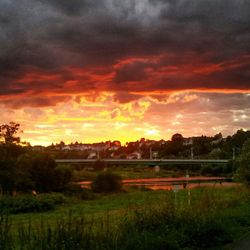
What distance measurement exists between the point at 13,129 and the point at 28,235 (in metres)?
49.0

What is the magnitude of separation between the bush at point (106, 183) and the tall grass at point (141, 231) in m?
49.1

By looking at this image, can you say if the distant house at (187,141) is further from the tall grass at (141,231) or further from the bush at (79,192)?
the tall grass at (141,231)

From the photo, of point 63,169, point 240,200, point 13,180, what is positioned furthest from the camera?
point 63,169

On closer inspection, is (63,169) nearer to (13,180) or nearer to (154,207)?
(13,180)

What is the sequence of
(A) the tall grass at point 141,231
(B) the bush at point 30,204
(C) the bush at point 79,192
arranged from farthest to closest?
(C) the bush at point 79,192, (B) the bush at point 30,204, (A) the tall grass at point 141,231

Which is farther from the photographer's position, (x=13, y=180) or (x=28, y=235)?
(x=13, y=180)

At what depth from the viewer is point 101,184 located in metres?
65.9

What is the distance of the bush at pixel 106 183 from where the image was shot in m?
65.5

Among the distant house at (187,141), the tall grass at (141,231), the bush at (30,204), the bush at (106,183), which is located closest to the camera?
the tall grass at (141,231)

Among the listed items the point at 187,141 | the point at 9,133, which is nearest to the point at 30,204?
the point at 9,133

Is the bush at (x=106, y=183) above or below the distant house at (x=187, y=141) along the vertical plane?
below

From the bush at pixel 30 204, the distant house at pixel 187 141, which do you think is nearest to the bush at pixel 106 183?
the bush at pixel 30 204

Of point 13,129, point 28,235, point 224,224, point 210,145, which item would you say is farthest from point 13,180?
point 210,145

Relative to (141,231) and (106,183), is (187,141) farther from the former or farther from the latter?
(141,231)
